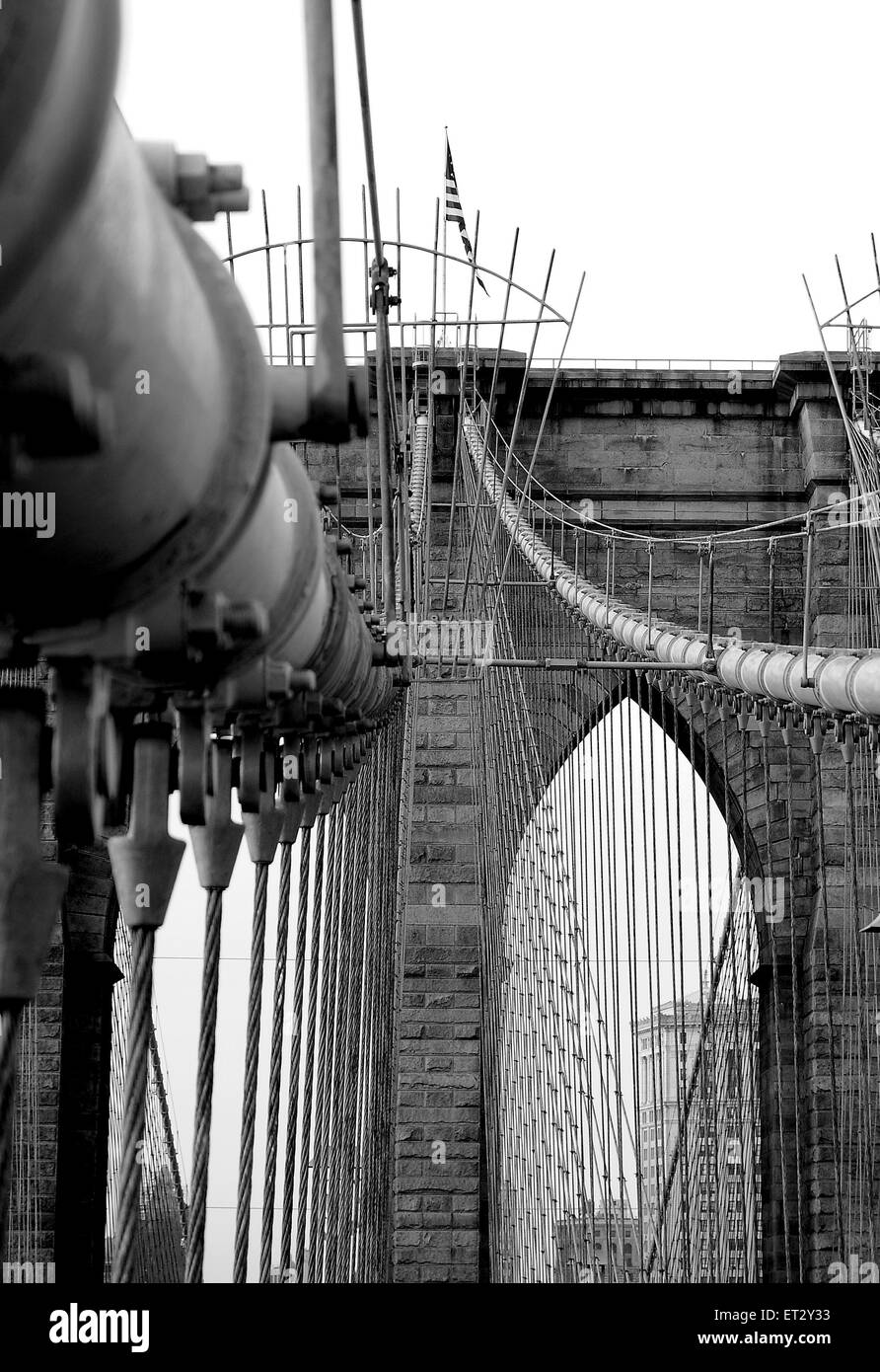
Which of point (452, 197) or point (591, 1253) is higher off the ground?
point (452, 197)

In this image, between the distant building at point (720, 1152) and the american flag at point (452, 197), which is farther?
the distant building at point (720, 1152)

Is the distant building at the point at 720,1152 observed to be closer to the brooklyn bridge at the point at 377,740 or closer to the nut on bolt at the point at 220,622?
the brooklyn bridge at the point at 377,740

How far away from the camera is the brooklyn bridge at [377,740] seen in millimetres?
507

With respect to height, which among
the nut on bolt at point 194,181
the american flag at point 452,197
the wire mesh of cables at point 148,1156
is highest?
Result: the american flag at point 452,197

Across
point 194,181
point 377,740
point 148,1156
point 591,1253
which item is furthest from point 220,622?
point 148,1156

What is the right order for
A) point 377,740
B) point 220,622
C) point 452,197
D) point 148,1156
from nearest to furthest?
point 220,622 < point 377,740 < point 452,197 < point 148,1156

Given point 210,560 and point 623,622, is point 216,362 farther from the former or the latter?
point 623,622

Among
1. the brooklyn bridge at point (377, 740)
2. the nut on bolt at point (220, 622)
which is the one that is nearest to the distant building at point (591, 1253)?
the brooklyn bridge at point (377, 740)

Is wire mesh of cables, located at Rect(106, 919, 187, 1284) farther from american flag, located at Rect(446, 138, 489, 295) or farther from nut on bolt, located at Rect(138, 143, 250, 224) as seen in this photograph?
nut on bolt, located at Rect(138, 143, 250, 224)

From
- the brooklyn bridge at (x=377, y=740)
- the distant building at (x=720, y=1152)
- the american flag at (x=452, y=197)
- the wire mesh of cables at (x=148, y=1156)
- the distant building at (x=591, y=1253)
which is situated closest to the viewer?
the brooklyn bridge at (x=377, y=740)

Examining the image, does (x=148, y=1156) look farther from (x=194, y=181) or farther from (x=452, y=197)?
(x=194, y=181)

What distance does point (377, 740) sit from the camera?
3709mm

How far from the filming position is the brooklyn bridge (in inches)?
20.0
